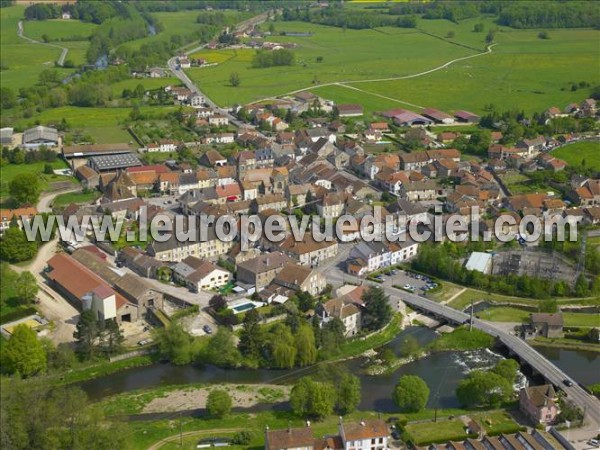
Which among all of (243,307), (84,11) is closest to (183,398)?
(243,307)

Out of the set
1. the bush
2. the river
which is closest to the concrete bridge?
the river

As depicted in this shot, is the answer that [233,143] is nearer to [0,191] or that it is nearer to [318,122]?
[318,122]

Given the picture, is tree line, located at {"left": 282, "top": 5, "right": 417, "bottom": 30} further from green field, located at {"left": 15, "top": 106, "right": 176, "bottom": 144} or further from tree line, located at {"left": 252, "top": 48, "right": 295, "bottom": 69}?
green field, located at {"left": 15, "top": 106, "right": 176, "bottom": 144}

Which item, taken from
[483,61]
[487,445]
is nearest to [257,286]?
[487,445]

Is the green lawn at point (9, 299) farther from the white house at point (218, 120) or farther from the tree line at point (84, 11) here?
the tree line at point (84, 11)

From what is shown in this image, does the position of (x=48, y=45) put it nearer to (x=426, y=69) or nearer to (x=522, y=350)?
(x=426, y=69)

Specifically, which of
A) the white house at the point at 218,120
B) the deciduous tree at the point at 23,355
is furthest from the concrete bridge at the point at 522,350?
the white house at the point at 218,120
